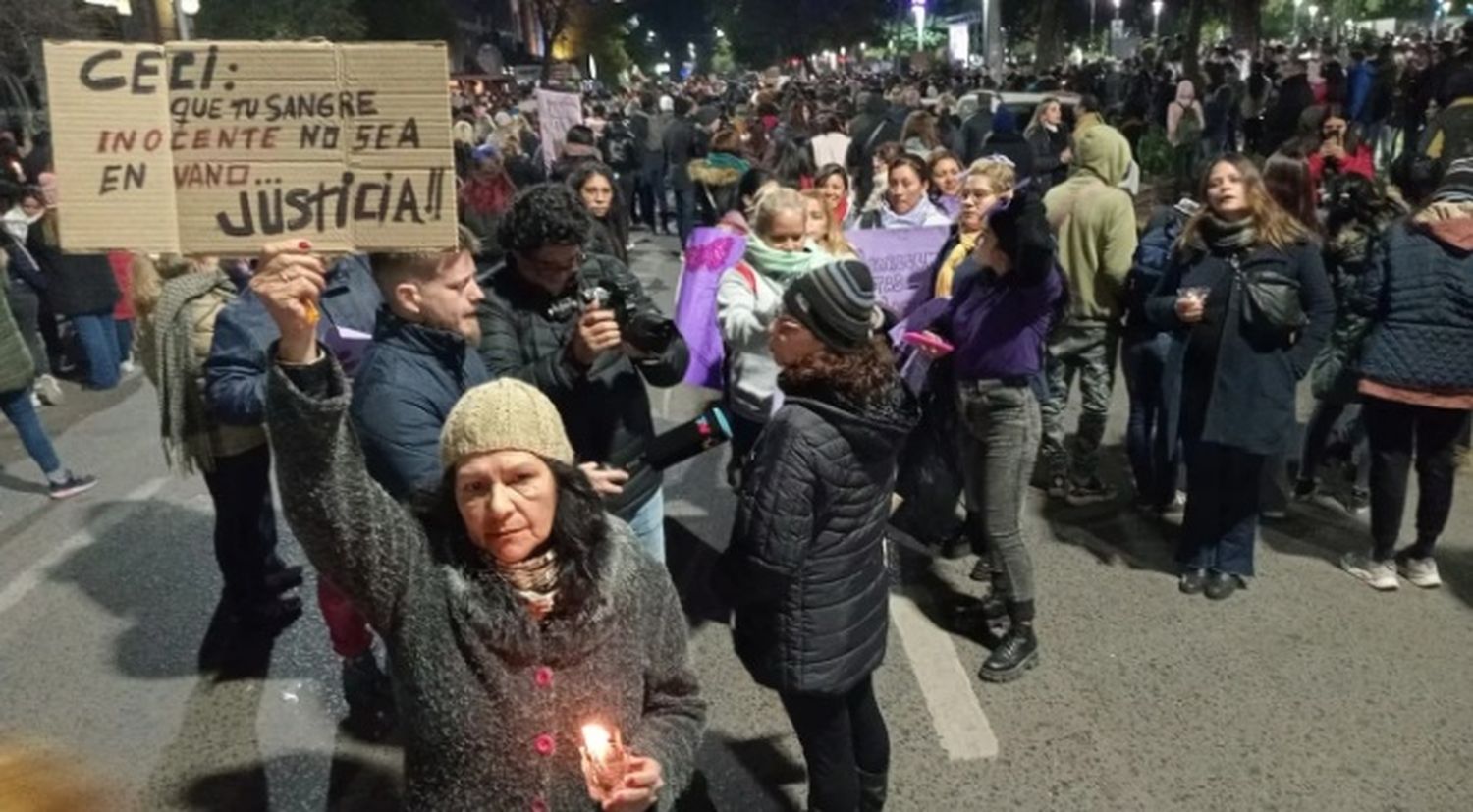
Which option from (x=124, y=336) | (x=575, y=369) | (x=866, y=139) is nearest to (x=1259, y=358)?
(x=575, y=369)

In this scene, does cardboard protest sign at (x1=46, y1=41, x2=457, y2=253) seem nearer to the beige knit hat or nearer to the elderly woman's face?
the beige knit hat

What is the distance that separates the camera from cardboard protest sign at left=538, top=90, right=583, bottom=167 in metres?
11.2

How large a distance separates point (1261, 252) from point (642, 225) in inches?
508

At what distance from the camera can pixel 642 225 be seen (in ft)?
55.4

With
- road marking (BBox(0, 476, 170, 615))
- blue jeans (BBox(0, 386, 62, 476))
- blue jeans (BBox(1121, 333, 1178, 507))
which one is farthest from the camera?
blue jeans (BBox(0, 386, 62, 476))

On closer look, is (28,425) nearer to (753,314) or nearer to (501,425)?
(753,314)

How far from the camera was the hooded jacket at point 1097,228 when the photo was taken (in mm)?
5691

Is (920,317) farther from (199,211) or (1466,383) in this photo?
(199,211)

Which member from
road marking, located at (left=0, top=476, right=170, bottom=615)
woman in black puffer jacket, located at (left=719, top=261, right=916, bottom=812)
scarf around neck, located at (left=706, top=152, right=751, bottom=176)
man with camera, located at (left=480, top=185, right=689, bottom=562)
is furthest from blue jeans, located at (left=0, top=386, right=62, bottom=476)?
scarf around neck, located at (left=706, top=152, right=751, bottom=176)

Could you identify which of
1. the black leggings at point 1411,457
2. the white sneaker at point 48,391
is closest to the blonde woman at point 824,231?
the black leggings at point 1411,457

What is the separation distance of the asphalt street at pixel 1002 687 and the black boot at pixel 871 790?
0.29 metres

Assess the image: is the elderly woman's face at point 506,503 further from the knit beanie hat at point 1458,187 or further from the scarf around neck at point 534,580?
the knit beanie hat at point 1458,187

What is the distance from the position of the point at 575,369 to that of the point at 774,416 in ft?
2.18

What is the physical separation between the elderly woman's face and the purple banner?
2.97m
